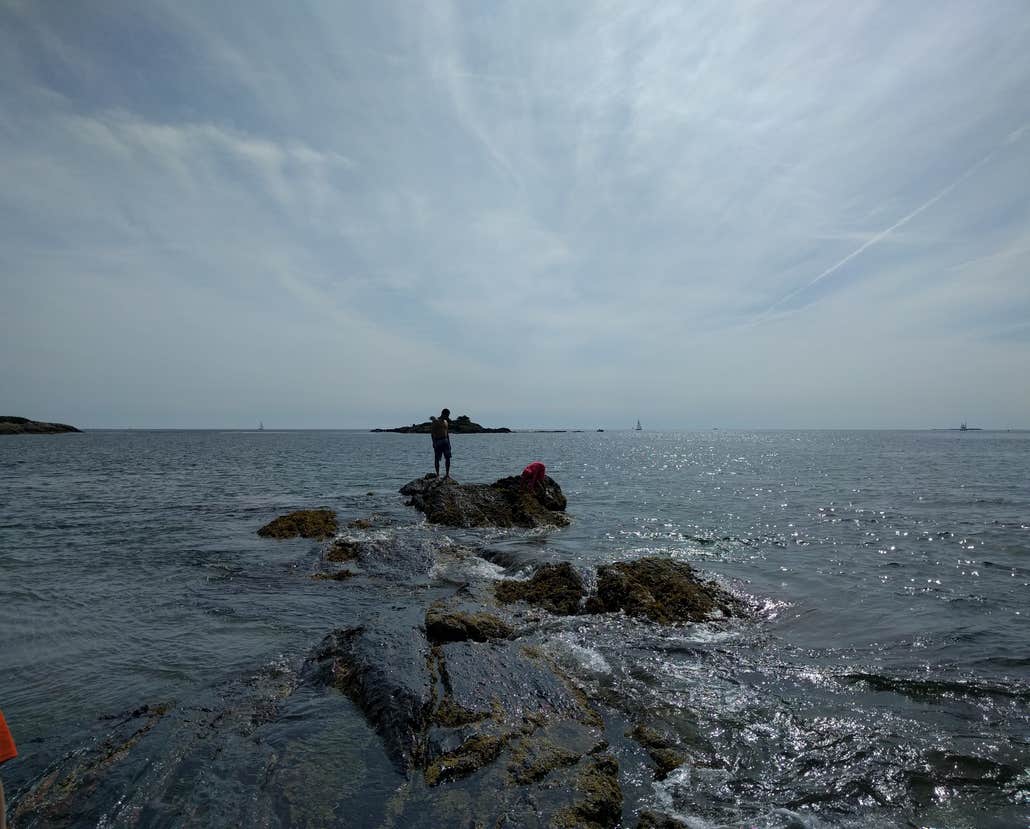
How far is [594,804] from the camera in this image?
4.55m

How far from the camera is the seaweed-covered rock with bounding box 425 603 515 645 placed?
7.86 meters

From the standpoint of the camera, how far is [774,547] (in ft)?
53.9

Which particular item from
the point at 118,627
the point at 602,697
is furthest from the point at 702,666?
the point at 118,627

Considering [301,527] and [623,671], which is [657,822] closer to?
[623,671]

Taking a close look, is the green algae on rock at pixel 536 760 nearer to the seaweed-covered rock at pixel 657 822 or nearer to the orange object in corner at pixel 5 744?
the seaweed-covered rock at pixel 657 822

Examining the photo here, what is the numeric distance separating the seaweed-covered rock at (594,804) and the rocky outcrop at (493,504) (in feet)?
48.1

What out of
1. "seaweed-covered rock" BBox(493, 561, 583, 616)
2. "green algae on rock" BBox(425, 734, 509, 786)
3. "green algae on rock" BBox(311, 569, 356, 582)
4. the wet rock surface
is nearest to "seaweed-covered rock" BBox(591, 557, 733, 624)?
the wet rock surface

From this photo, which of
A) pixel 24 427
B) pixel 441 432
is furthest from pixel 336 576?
pixel 24 427

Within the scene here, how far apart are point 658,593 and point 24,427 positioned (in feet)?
670

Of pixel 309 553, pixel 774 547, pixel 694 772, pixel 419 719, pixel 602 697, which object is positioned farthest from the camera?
pixel 774 547

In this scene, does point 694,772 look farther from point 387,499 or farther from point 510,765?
point 387,499

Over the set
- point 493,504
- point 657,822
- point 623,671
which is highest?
point 493,504

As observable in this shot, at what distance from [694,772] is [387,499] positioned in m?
22.4

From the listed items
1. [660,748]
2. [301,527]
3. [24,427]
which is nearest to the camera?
[660,748]
